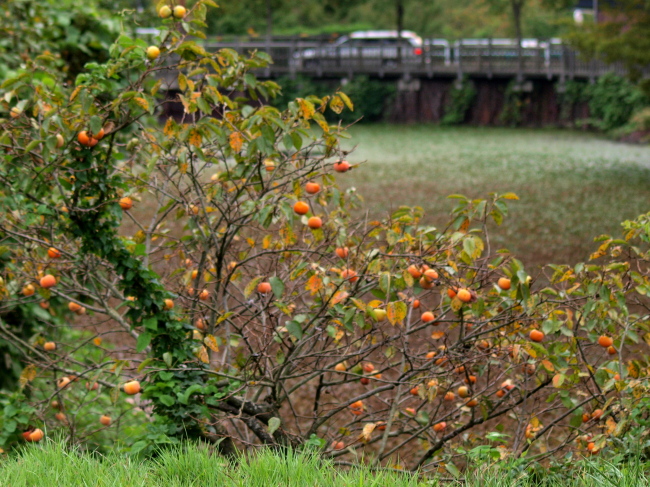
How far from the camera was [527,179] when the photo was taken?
1513 cm

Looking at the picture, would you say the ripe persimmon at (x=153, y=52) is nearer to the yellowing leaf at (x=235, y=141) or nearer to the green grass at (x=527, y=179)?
the yellowing leaf at (x=235, y=141)

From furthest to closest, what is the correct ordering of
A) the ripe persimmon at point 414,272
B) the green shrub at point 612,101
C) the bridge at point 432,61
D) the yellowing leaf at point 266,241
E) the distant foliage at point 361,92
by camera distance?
the distant foliage at point 361,92
the bridge at point 432,61
the green shrub at point 612,101
the yellowing leaf at point 266,241
the ripe persimmon at point 414,272

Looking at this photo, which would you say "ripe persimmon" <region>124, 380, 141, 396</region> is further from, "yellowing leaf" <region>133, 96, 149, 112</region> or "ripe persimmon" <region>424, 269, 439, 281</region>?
"ripe persimmon" <region>424, 269, 439, 281</region>

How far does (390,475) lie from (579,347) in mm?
1301

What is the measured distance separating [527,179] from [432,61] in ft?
51.4

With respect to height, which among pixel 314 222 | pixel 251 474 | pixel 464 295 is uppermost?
pixel 314 222

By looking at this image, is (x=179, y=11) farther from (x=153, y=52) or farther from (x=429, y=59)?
(x=429, y=59)

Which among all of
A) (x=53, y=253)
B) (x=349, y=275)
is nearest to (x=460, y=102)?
(x=53, y=253)

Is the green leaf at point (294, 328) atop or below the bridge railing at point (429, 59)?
below

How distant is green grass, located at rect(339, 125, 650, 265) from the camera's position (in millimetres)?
10531

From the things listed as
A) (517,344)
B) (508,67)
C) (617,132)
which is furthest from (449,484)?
(508,67)

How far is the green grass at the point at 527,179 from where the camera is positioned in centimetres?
1053

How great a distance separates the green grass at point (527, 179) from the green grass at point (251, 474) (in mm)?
4924

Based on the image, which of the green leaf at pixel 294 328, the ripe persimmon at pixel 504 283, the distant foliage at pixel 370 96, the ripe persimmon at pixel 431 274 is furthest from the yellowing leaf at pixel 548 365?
the distant foliage at pixel 370 96
